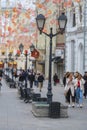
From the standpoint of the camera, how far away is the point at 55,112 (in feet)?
67.9

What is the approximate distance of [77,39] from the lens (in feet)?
159

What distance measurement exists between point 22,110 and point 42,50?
53.6 m

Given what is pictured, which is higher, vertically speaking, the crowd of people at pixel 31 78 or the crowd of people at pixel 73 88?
the crowd of people at pixel 73 88

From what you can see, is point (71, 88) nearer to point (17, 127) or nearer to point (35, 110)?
point (35, 110)

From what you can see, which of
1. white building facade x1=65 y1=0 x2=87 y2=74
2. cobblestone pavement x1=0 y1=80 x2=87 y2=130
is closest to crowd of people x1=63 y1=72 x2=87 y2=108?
cobblestone pavement x1=0 y1=80 x2=87 y2=130

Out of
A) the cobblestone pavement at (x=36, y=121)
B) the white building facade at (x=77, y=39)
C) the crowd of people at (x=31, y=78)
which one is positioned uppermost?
the white building facade at (x=77, y=39)

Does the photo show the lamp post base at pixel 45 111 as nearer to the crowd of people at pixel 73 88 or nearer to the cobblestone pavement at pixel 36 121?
the cobblestone pavement at pixel 36 121

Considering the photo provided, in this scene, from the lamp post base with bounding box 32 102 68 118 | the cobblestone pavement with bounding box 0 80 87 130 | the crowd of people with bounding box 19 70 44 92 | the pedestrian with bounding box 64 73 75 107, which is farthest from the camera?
the crowd of people with bounding box 19 70 44 92

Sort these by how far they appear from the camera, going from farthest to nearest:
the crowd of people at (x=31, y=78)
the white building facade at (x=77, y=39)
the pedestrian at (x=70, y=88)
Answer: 1. the white building facade at (x=77, y=39)
2. the crowd of people at (x=31, y=78)
3. the pedestrian at (x=70, y=88)

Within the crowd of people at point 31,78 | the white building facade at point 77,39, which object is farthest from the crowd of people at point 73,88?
the white building facade at point 77,39

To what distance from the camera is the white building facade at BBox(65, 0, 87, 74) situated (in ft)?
147

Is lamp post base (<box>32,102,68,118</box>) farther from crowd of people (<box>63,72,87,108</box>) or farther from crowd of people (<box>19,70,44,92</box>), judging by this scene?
crowd of people (<box>19,70,44,92</box>)

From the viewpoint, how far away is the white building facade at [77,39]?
44844mm

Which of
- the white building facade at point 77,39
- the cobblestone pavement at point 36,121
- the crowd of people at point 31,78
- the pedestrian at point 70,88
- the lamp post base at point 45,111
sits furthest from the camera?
the white building facade at point 77,39
